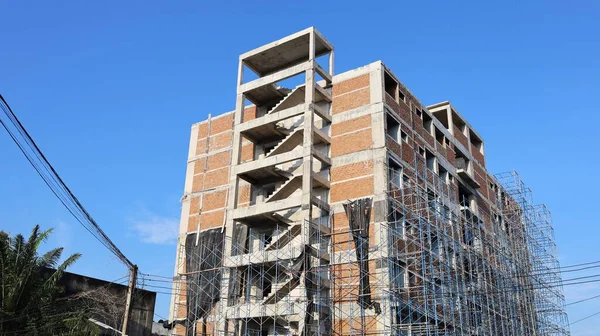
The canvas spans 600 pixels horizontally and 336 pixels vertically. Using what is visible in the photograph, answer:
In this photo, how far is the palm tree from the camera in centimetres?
2736

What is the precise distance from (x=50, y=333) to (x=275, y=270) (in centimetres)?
1090

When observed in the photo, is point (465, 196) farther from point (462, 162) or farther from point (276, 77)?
point (276, 77)

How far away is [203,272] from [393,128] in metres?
13.1

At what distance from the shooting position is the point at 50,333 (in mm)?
27578

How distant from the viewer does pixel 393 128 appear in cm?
3412

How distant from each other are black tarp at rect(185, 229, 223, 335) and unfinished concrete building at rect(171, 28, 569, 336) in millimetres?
85

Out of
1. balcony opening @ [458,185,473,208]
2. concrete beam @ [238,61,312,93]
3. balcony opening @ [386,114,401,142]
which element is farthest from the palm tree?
balcony opening @ [458,185,473,208]

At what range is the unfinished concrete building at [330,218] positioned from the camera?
29.5m

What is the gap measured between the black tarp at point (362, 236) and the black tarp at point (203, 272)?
7602 mm

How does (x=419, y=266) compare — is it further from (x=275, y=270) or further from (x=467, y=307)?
(x=275, y=270)

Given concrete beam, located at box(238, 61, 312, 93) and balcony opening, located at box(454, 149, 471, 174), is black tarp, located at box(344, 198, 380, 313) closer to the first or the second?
concrete beam, located at box(238, 61, 312, 93)

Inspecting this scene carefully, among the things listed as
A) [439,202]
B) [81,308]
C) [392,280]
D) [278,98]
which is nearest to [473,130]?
[439,202]

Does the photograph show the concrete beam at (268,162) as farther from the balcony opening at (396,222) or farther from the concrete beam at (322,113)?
the balcony opening at (396,222)

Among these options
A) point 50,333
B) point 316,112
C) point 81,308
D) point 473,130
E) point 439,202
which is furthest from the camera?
point 473,130
